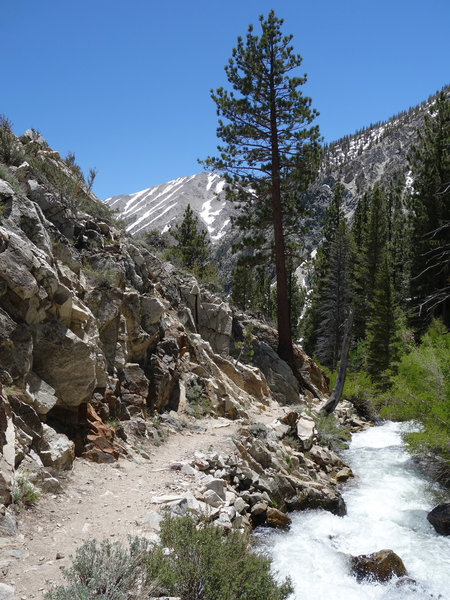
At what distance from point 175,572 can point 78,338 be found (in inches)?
184

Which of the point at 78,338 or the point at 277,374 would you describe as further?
the point at 277,374

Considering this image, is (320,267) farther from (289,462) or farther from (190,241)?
(289,462)

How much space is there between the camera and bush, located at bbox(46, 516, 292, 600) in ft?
11.0

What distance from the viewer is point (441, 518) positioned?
8.00 meters

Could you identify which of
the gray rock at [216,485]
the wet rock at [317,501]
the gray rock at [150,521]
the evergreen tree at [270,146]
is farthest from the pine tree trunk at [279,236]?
the gray rock at [150,521]

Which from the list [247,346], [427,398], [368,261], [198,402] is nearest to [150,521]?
[198,402]

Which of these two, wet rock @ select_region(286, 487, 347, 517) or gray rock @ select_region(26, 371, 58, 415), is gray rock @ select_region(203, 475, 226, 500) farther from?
gray rock @ select_region(26, 371, 58, 415)

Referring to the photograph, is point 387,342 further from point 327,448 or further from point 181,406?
point 181,406

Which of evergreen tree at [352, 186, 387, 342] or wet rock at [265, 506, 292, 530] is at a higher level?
evergreen tree at [352, 186, 387, 342]

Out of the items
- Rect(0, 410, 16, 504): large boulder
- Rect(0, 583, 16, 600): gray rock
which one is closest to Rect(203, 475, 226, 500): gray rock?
Rect(0, 410, 16, 504): large boulder

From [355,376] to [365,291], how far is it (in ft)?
34.8

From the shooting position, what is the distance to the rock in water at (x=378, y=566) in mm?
6227

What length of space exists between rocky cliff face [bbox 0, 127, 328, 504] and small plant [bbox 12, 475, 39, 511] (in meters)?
0.19

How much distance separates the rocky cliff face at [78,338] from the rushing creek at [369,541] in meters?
3.70
